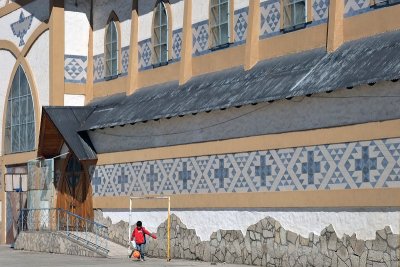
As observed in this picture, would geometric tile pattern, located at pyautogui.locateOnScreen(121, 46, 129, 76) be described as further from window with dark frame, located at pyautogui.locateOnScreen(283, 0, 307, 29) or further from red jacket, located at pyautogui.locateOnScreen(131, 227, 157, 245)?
window with dark frame, located at pyautogui.locateOnScreen(283, 0, 307, 29)

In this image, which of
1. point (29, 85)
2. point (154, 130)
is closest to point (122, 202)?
point (154, 130)

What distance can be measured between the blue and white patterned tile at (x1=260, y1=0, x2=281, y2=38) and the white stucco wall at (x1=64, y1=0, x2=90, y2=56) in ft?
31.4

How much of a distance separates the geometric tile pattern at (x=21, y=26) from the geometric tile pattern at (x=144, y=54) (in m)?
5.91

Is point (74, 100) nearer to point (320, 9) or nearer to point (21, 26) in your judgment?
point (21, 26)

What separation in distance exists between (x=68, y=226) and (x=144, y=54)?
600 cm

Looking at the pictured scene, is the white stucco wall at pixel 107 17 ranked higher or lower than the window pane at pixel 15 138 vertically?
higher

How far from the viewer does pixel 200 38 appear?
89.6 feet

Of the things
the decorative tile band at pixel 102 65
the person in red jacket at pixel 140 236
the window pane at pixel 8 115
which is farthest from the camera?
the window pane at pixel 8 115

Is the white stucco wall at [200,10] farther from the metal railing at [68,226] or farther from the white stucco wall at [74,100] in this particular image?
the metal railing at [68,226]

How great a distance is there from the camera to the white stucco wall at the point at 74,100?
106 feet

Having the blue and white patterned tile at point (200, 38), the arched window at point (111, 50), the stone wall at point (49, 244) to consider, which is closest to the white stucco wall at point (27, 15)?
the arched window at point (111, 50)

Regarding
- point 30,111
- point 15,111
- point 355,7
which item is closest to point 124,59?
point 30,111

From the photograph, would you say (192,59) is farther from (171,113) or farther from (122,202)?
(122,202)

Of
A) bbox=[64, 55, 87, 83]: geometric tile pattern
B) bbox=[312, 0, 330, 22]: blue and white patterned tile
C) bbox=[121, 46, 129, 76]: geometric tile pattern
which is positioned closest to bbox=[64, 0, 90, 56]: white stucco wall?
bbox=[64, 55, 87, 83]: geometric tile pattern
